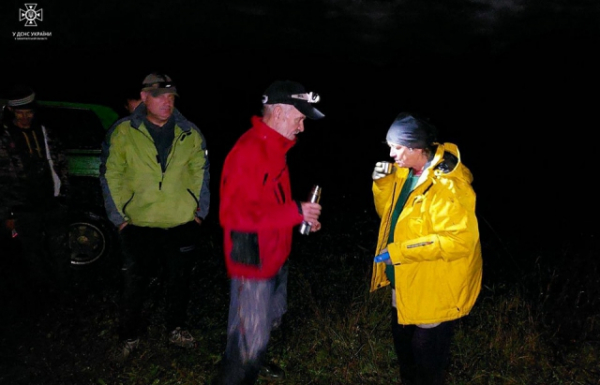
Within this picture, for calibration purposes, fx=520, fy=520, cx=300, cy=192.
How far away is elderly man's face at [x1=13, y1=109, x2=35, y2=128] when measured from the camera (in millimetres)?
4633

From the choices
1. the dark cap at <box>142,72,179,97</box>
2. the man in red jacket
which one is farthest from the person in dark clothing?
the man in red jacket

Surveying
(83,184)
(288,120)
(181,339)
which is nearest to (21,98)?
(83,184)

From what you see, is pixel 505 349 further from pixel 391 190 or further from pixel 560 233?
pixel 560 233

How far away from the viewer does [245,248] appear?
9.33 ft

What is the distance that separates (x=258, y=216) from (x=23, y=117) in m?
3.04

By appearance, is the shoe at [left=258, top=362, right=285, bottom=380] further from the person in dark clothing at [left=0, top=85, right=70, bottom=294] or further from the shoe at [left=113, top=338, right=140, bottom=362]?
the person in dark clothing at [left=0, top=85, right=70, bottom=294]

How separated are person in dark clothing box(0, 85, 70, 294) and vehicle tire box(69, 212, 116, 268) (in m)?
0.90

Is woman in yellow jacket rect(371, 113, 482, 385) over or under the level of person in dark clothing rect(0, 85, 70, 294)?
over

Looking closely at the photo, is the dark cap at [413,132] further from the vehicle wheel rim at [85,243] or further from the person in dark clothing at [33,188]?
the vehicle wheel rim at [85,243]

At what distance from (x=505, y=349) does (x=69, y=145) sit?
5.01 m

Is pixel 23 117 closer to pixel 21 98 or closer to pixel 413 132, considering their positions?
pixel 21 98

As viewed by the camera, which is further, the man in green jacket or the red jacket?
the man in green jacket

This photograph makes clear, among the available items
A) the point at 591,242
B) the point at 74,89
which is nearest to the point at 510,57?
the point at 74,89

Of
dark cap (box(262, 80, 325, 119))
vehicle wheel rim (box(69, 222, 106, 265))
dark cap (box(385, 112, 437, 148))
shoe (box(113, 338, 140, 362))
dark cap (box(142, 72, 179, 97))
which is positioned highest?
dark cap (box(262, 80, 325, 119))
